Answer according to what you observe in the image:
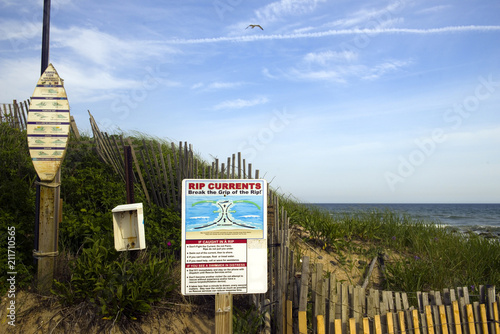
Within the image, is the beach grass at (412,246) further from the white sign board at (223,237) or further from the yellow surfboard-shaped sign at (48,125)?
the yellow surfboard-shaped sign at (48,125)

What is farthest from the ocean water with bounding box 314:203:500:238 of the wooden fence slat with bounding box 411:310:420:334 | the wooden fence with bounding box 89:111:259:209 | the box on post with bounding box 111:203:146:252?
the box on post with bounding box 111:203:146:252

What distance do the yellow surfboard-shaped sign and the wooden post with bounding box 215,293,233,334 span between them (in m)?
2.95

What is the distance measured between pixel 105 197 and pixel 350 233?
4.67 meters

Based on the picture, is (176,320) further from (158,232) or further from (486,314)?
(486,314)

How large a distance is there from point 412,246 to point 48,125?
669 cm

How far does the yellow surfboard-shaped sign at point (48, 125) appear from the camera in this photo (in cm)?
→ 464

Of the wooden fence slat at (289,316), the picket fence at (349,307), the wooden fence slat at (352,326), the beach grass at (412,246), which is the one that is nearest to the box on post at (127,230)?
the picket fence at (349,307)

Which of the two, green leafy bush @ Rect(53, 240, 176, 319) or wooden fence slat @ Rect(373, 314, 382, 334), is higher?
green leafy bush @ Rect(53, 240, 176, 319)

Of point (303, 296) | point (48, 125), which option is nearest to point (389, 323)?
point (303, 296)

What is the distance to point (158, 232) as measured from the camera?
575 cm

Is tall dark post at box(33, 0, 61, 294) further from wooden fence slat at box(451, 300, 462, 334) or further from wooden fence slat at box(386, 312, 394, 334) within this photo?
wooden fence slat at box(451, 300, 462, 334)

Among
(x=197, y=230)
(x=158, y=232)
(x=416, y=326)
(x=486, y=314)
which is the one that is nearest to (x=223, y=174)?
(x=158, y=232)

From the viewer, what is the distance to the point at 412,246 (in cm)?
727

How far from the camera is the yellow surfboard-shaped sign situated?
464 cm
